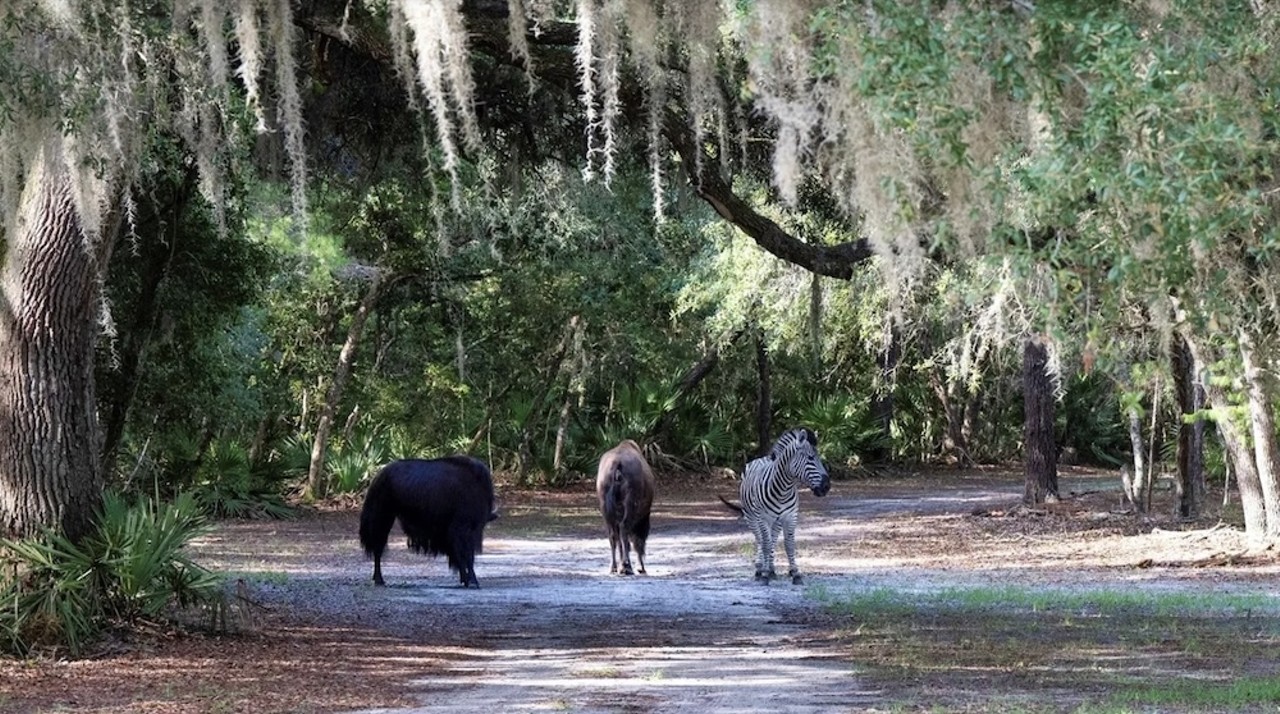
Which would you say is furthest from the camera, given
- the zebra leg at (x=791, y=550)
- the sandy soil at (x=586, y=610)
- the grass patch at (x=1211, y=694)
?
the zebra leg at (x=791, y=550)

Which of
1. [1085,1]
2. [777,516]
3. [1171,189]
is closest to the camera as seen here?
[1171,189]

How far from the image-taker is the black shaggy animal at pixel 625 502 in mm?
16500

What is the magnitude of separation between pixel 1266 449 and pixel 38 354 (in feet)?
39.5

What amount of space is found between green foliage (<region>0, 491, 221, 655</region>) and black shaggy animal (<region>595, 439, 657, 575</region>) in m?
5.70

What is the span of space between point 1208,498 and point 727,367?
1136 centimetres

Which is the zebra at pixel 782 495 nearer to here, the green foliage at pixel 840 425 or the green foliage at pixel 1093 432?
the green foliage at pixel 840 425

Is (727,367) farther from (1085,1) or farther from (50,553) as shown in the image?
(1085,1)

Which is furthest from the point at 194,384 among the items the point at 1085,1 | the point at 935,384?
the point at 935,384

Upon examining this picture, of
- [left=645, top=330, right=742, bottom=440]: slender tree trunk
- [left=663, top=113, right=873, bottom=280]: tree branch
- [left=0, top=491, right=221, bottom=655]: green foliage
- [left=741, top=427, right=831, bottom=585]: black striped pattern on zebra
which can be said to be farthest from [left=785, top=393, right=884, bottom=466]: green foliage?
[left=0, top=491, right=221, bottom=655]: green foliage

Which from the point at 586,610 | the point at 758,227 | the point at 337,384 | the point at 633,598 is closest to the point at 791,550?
the point at 633,598

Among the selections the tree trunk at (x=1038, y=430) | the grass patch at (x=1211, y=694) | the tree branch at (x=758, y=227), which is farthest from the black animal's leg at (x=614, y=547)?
the tree trunk at (x=1038, y=430)

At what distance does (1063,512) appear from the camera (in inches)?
907

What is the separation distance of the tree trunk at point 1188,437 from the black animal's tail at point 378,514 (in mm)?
9437

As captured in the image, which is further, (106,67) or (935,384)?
(935,384)
